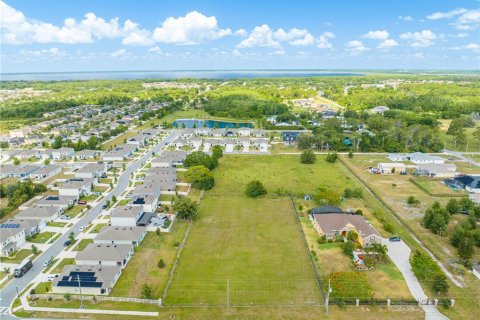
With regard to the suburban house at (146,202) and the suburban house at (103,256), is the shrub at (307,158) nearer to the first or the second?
the suburban house at (146,202)

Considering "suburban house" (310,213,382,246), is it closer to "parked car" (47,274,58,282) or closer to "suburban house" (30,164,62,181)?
"parked car" (47,274,58,282)

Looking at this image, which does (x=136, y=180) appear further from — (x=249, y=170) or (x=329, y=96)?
(x=329, y=96)

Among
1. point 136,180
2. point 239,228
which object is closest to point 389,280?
point 239,228

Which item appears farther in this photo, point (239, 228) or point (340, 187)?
point (340, 187)

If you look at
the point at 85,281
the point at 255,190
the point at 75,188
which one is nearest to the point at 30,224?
the point at 75,188

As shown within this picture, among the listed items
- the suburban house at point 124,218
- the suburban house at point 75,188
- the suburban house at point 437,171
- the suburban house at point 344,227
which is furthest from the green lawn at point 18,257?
the suburban house at point 437,171

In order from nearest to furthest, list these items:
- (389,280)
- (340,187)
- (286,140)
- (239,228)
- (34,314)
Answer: (34,314), (389,280), (239,228), (340,187), (286,140)

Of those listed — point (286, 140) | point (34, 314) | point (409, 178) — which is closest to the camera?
point (34, 314)
